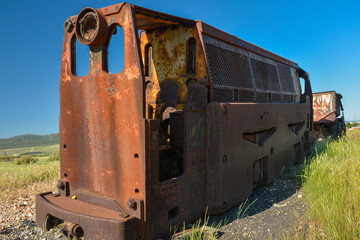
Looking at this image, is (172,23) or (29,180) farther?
(29,180)

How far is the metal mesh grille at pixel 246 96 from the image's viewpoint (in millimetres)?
4284

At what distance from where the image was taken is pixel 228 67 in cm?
407

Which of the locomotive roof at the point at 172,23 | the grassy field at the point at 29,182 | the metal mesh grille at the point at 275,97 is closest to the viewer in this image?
the locomotive roof at the point at 172,23

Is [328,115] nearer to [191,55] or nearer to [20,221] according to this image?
[191,55]

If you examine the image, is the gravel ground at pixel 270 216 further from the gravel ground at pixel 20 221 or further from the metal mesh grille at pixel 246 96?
the gravel ground at pixel 20 221

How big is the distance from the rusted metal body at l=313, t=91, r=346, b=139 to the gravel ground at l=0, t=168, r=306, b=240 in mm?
6766

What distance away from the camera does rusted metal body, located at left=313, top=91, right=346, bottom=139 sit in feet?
33.7

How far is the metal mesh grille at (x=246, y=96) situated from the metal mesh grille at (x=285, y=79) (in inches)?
64.2

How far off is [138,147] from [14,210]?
2321 mm

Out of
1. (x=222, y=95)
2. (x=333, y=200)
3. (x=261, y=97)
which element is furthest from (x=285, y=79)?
(x=333, y=200)

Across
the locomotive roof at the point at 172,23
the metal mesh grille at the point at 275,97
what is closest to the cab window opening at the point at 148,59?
the locomotive roof at the point at 172,23

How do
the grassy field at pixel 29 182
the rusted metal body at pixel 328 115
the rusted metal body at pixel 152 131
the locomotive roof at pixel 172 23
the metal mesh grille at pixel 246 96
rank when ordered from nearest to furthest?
the rusted metal body at pixel 152 131 → the locomotive roof at pixel 172 23 → the metal mesh grille at pixel 246 96 → the grassy field at pixel 29 182 → the rusted metal body at pixel 328 115

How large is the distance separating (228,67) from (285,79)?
2.60 meters

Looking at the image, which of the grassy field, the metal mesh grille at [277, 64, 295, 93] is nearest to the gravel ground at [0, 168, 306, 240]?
the grassy field
